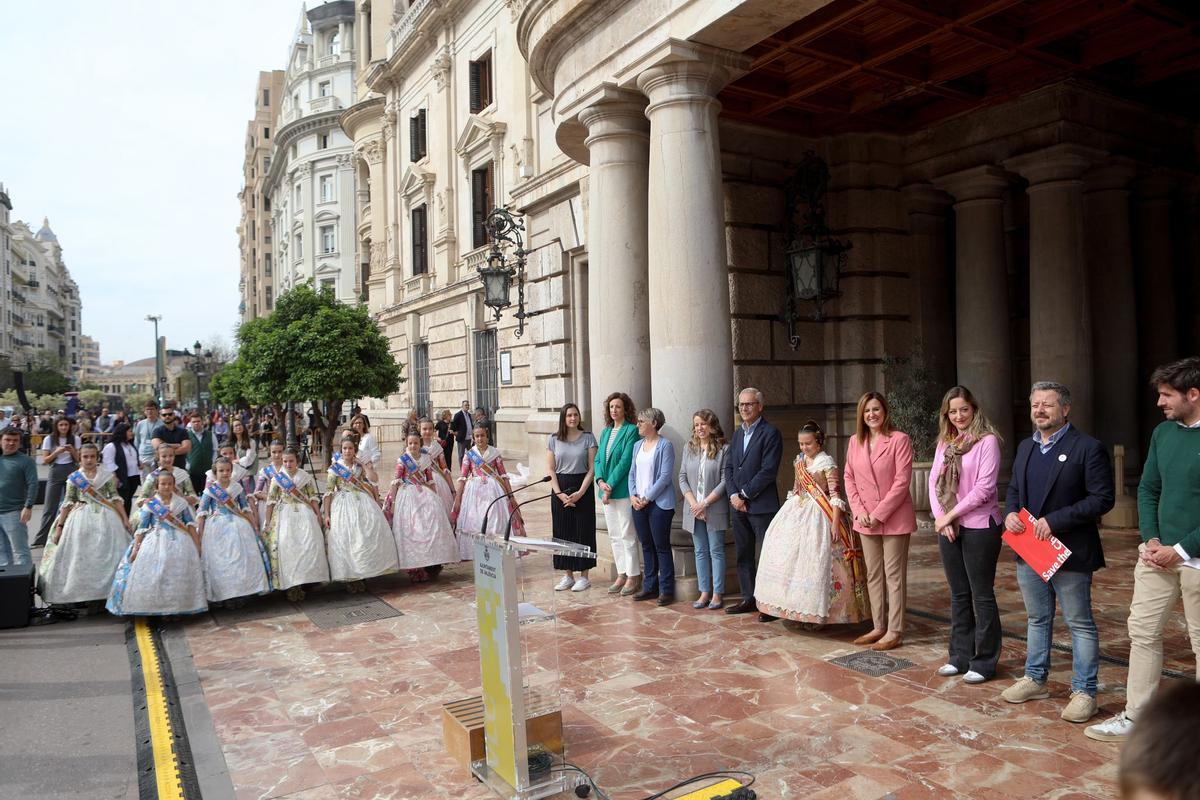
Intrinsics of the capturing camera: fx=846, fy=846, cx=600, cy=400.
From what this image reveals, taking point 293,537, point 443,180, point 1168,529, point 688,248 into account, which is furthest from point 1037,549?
point 443,180

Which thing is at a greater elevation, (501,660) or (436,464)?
(436,464)

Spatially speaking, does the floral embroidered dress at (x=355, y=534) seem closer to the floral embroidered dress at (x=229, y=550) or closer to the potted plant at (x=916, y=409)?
the floral embroidered dress at (x=229, y=550)

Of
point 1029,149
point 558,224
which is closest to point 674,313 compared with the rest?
point 1029,149

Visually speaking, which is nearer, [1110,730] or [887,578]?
[1110,730]

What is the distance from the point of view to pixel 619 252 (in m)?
9.01

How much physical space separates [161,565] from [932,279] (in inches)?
403

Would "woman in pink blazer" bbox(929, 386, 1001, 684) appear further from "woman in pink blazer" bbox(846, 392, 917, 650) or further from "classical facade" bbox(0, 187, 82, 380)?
"classical facade" bbox(0, 187, 82, 380)

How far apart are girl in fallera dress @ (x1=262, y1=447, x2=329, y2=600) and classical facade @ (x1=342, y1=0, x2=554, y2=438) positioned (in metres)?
12.9

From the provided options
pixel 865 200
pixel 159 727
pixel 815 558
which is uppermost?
pixel 865 200

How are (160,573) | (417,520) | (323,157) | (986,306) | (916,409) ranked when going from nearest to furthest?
(160,573), (417,520), (916,409), (986,306), (323,157)

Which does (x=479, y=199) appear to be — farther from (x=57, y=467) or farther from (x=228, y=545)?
(x=228, y=545)

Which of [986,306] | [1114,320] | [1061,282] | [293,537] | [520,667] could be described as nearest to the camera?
[520,667]

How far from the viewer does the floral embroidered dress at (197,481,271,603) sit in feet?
26.7

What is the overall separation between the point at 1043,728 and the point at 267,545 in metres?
6.97
